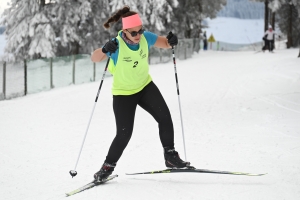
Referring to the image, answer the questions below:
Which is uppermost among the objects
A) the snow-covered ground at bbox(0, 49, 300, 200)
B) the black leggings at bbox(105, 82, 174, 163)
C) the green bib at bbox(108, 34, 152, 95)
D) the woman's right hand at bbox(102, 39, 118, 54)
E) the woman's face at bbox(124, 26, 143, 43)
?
the woman's face at bbox(124, 26, 143, 43)

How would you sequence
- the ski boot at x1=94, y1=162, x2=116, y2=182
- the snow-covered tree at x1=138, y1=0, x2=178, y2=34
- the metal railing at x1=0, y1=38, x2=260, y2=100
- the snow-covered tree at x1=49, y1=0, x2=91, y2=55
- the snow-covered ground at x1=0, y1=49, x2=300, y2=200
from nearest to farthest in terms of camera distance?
1. the snow-covered ground at x1=0, y1=49, x2=300, y2=200
2. the ski boot at x1=94, y1=162, x2=116, y2=182
3. the metal railing at x1=0, y1=38, x2=260, y2=100
4. the snow-covered tree at x1=49, y1=0, x2=91, y2=55
5. the snow-covered tree at x1=138, y1=0, x2=178, y2=34

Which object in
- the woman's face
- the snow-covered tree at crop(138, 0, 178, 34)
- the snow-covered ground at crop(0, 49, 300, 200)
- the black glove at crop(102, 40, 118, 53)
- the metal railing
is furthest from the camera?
the snow-covered tree at crop(138, 0, 178, 34)

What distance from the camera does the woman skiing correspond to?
16.3ft

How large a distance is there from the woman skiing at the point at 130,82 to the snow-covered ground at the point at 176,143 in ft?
1.36

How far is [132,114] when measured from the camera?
17.1ft

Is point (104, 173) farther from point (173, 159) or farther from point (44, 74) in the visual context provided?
point (44, 74)

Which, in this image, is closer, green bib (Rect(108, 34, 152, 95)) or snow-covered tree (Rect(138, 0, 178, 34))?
green bib (Rect(108, 34, 152, 95))

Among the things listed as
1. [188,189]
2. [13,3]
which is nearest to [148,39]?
[188,189]

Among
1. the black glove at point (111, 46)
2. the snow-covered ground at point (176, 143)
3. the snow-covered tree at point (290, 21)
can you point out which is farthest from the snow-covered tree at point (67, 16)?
the black glove at point (111, 46)

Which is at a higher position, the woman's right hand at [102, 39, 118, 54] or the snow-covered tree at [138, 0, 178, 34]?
the snow-covered tree at [138, 0, 178, 34]

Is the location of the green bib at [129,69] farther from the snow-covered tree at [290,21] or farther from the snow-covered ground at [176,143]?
the snow-covered tree at [290,21]

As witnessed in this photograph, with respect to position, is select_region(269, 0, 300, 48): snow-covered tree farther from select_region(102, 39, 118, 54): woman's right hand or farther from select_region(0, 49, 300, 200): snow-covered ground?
select_region(102, 39, 118, 54): woman's right hand

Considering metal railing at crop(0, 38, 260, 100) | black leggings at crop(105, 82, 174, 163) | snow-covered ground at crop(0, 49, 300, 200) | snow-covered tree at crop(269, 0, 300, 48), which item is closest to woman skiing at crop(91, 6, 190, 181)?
black leggings at crop(105, 82, 174, 163)

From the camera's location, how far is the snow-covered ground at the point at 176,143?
5113 mm
